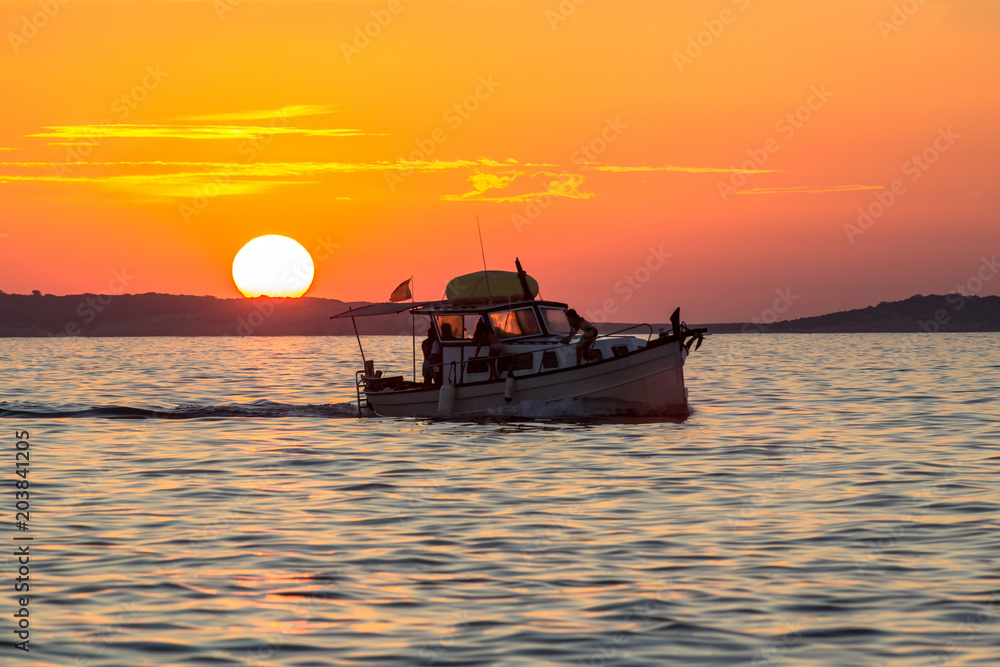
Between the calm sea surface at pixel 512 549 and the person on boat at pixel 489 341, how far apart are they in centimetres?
337

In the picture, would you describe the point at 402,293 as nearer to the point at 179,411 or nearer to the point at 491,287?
the point at 491,287

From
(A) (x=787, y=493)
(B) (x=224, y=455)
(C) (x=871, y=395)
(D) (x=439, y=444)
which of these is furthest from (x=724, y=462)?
(C) (x=871, y=395)

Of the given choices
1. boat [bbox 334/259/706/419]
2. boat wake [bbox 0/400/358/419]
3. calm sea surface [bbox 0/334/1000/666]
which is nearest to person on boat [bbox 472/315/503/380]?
boat [bbox 334/259/706/419]

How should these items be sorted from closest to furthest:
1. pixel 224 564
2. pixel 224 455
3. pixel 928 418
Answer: pixel 224 564, pixel 224 455, pixel 928 418

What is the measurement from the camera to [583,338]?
29.8 metres

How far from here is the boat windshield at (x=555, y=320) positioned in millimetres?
32750

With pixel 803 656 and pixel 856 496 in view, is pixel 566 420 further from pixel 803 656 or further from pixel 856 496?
pixel 803 656

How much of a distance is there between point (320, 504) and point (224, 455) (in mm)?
7815

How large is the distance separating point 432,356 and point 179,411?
10084 mm

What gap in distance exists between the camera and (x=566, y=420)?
30406 millimetres

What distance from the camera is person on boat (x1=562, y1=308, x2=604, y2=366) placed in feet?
Result: 97.5

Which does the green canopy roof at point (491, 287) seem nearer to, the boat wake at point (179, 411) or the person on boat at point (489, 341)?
the person on boat at point (489, 341)

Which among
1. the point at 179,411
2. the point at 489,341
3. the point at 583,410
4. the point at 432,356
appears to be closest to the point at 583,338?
the point at 583,410

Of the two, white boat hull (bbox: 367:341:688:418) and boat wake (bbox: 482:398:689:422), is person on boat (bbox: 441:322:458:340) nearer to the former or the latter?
white boat hull (bbox: 367:341:688:418)
